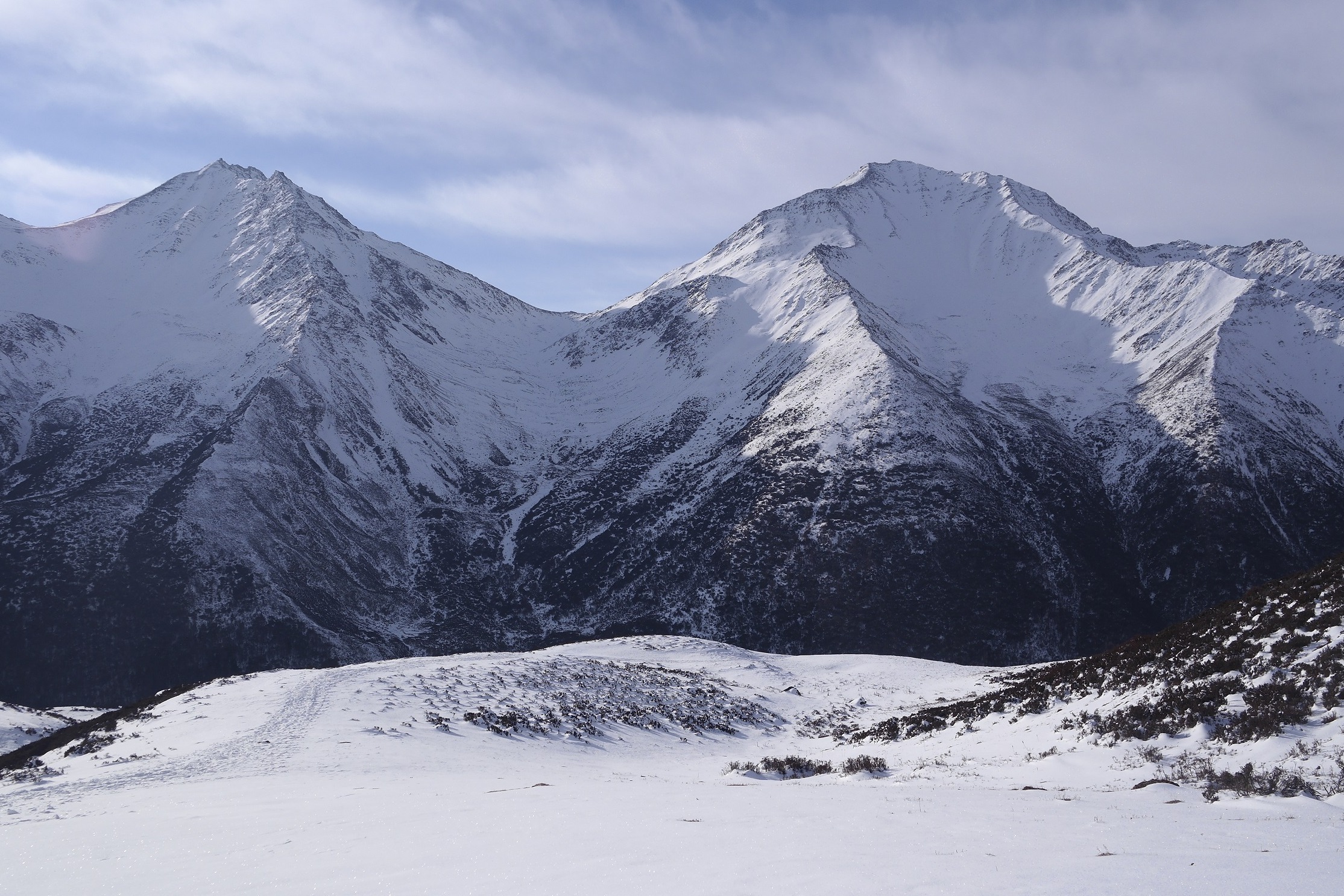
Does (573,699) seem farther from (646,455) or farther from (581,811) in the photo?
(646,455)

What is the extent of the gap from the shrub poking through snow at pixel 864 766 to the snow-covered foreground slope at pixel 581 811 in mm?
357

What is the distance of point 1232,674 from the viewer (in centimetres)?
1742

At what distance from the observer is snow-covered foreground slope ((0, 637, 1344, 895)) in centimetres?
975

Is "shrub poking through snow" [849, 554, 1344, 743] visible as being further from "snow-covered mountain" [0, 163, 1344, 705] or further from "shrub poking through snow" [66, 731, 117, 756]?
"snow-covered mountain" [0, 163, 1344, 705]

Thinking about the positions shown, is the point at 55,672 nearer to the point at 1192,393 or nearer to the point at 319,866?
the point at 319,866

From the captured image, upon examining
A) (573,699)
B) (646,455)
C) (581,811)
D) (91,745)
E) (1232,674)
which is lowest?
(573,699)

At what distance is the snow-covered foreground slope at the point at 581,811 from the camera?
32.0ft

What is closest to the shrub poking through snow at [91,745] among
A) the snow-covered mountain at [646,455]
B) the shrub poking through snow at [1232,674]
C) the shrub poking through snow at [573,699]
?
the shrub poking through snow at [573,699]

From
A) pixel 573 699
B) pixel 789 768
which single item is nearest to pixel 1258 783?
pixel 789 768

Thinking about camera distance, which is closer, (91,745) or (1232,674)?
(1232,674)

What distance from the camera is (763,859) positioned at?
10.4 metres

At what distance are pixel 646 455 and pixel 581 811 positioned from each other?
86.4 meters

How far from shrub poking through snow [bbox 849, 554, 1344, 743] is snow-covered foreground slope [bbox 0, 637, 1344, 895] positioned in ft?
2.57

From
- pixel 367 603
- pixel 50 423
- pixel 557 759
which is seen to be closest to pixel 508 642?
pixel 367 603
